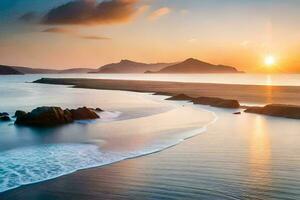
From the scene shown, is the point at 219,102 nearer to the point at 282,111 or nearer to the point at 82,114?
the point at 282,111

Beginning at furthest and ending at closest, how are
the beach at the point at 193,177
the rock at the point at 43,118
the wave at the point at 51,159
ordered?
the rock at the point at 43,118 < the wave at the point at 51,159 < the beach at the point at 193,177

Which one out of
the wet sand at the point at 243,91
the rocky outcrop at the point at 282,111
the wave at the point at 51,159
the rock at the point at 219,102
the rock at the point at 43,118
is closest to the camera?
the wave at the point at 51,159

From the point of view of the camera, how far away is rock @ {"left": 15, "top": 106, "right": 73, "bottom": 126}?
27781 millimetres

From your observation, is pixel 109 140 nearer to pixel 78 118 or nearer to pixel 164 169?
pixel 164 169

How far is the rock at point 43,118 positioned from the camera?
2778cm

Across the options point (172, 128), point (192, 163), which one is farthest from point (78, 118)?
point (192, 163)

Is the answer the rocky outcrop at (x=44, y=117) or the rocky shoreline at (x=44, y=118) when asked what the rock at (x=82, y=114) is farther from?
the rocky outcrop at (x=44, y=117)

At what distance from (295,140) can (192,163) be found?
8952 mm

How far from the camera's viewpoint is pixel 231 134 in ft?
77.7

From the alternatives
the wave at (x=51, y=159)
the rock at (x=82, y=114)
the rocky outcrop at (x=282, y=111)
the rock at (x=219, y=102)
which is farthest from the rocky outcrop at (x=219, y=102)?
the wave at (x=51, y=159)

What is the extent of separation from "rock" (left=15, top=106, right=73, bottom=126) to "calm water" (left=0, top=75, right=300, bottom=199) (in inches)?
48.6

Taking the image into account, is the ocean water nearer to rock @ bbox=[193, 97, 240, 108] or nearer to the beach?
the beach

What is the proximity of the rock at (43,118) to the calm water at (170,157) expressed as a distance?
124cm

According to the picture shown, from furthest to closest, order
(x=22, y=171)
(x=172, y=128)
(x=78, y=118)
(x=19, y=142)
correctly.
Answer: (x=78, y=118) < (x=172, y=128) < (x=19, y=142) < (x=22, y=171)
